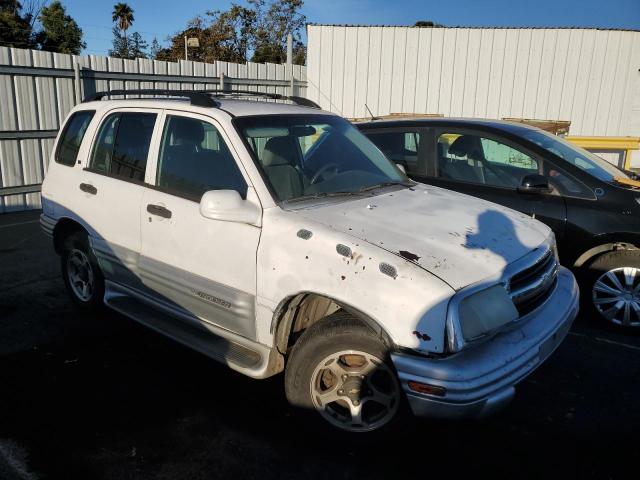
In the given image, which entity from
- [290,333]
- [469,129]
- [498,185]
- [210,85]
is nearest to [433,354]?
[290,333]

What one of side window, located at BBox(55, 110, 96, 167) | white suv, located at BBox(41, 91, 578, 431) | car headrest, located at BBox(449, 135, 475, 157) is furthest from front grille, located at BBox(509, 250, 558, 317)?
side window, located at BBox(55, 110, 96, 167)

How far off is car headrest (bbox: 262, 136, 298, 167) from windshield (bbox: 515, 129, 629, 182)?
2587 mm

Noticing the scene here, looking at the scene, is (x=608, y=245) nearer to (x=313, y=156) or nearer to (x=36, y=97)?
(x=313, y=156)

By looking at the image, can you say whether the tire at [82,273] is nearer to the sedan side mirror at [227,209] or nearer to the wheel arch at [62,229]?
the wheel arch at [62,229]

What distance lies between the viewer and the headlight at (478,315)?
253 centimetres

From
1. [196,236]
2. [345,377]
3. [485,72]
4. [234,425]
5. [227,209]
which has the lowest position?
[234,425]

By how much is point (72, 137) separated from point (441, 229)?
3.44 metres

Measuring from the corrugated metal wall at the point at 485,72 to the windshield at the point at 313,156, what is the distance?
11005 mm

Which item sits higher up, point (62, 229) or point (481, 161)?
point (481, 161)

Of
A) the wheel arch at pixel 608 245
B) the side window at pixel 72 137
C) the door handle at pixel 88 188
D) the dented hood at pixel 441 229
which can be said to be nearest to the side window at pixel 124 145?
the door handle at pixel 88 188

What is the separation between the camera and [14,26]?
29.9 metres

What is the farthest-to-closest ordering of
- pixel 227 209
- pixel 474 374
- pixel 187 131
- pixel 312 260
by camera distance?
pixel 187 131, pixel 227 209, pixel 312 260, pixel 474 374

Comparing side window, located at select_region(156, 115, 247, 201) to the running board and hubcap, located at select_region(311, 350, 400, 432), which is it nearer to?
the running board

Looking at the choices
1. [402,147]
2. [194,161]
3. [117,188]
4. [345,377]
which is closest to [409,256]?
[345,377]
